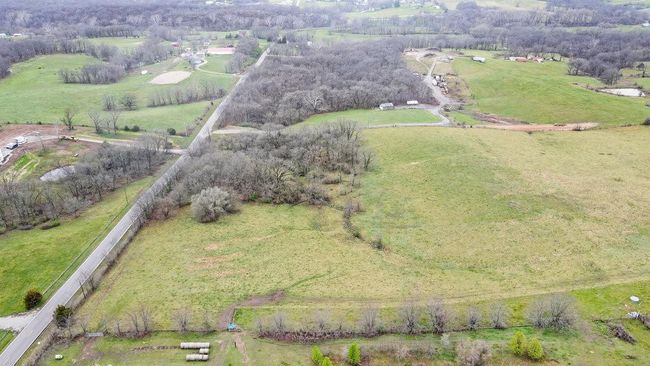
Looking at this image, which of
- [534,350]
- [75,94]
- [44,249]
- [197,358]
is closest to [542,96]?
[534,350]

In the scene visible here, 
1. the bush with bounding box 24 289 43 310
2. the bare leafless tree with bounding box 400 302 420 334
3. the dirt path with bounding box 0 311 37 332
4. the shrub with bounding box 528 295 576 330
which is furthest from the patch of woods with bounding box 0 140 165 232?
the shrub with bounding box 528 295 576 330

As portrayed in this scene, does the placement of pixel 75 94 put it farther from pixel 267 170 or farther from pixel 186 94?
pixel 267 170

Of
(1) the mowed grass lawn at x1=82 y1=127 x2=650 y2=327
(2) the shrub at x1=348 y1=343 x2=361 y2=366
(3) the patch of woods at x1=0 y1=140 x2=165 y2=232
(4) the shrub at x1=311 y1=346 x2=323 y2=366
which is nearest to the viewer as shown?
(2) the shrub at x1=348 y1=343 x2=361 y2=366

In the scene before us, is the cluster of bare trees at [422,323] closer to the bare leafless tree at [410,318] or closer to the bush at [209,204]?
the bare leafless tree at [410,318]

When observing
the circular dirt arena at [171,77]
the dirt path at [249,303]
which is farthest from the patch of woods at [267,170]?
the circular dirt arena at [171,77]

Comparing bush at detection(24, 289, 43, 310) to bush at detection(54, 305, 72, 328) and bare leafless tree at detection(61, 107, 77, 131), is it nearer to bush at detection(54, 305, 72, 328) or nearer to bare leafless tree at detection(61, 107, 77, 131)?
bush at detection(54, 305, 72, 328)

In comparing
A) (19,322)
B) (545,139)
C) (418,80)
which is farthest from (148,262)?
(418,80)
